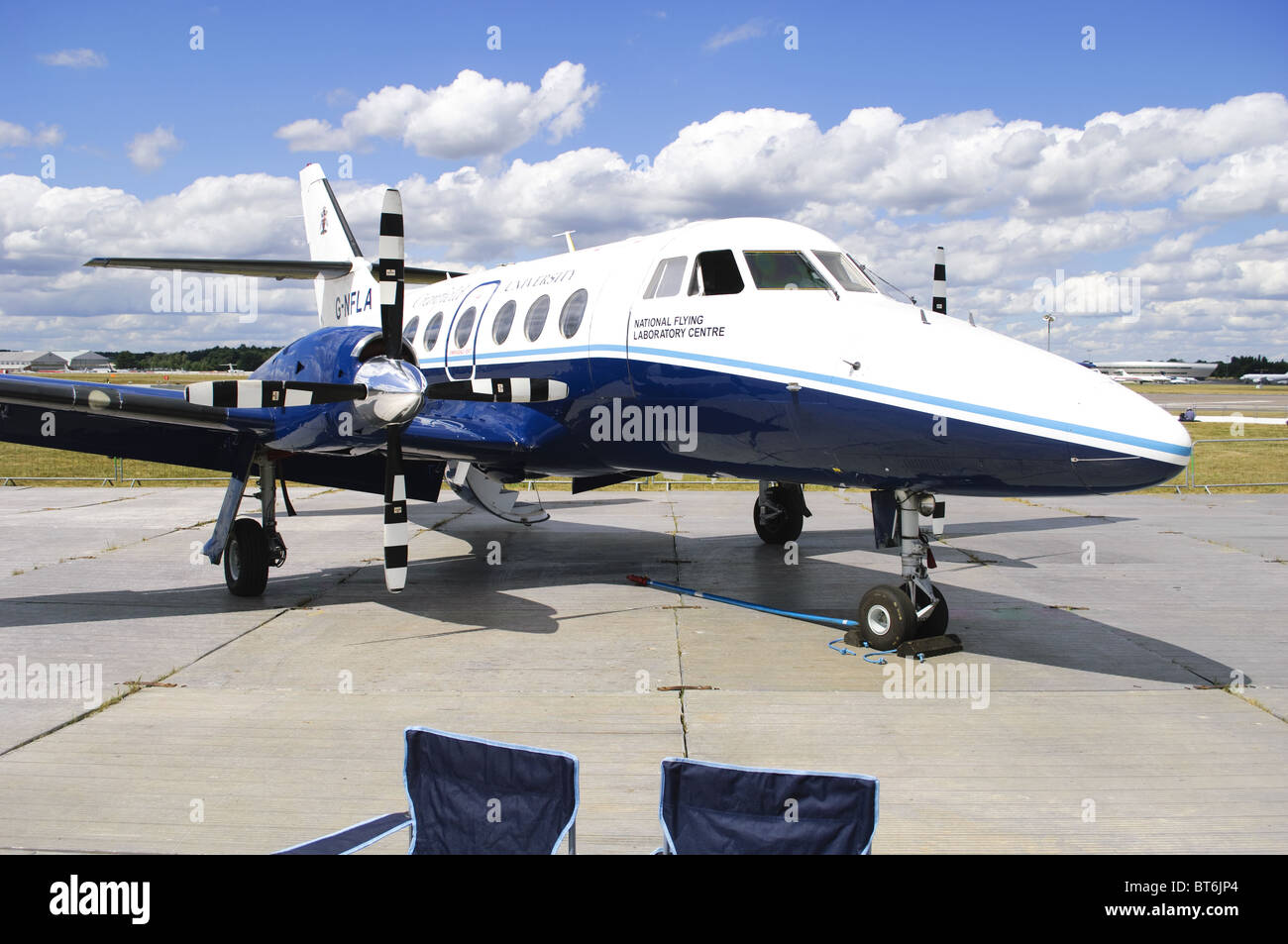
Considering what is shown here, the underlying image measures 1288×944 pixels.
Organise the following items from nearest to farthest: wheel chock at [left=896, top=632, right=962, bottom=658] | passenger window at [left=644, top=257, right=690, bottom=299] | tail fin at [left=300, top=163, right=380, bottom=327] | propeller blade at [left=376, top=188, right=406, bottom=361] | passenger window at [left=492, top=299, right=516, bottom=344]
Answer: wheel chock at [left=896, top=632, right=962, bottom=658], passenger window at [left=644, top=257, right=690, bottom=299], propeller blade at [left=376, top=188, right=406, bottom=361], passenger window at [left=492, top=299, right=516, bottom=344], tail fin at [left=300, top=163, right=380, bottom=327]

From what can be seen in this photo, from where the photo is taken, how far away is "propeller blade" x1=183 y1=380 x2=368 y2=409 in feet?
28.7

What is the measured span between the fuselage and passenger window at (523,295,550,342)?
0.12 ft

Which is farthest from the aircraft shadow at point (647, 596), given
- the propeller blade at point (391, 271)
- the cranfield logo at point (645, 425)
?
the propeller blade at point (391, 271)

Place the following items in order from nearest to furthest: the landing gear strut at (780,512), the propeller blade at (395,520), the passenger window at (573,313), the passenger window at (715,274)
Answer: the passenger window at (715,274) < the propeller blade at (395,520) < the passenger window at (573,313) < the landing gear strut at (780,512)

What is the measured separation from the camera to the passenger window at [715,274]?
920cm

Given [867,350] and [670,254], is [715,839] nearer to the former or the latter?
[867,350]

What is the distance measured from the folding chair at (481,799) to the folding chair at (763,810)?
410 millimetres

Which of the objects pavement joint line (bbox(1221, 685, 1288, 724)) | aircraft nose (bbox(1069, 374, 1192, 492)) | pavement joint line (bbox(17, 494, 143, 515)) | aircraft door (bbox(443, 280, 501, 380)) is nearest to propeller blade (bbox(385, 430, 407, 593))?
aircraft door (bbox(443, 280, 501, 380))

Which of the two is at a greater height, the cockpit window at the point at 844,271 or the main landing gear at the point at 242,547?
the cockpit window at the point at 844,271

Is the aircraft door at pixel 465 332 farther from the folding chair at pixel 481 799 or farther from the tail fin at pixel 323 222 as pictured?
the folding chair at pixel 481 799

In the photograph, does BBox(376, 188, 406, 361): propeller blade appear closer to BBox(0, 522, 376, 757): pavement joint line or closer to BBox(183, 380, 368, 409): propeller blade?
BBox(183, 380, 368, 409): propeller blade

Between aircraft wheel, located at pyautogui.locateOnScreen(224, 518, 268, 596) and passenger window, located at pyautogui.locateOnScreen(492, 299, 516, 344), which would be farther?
passenger window, located at pyautogui.locateOnScreen(492, 299, 516, 344)

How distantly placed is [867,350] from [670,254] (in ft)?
8.92

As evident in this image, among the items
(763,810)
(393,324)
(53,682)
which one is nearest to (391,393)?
(393,324)
